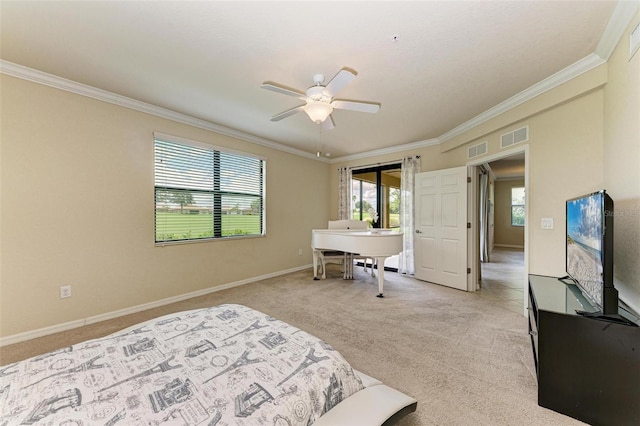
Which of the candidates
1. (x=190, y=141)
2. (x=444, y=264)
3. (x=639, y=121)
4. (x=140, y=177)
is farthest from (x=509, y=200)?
(x=140, y=177)

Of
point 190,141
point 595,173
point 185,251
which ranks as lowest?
point 185,251

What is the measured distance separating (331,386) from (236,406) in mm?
439

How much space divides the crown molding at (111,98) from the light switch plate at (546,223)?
4.23m

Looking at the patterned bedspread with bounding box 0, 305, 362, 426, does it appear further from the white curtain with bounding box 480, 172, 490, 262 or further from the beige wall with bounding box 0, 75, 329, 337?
the white curtain with bounding box 480, 172, 490, 262

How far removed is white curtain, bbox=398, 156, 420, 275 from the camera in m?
5.07

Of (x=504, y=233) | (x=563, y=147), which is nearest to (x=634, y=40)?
(x=563, y=147)

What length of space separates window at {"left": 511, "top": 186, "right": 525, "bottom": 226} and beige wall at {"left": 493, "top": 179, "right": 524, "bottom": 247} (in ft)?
0.30

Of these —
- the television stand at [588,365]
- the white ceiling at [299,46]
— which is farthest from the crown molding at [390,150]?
the television stand at [588,365]

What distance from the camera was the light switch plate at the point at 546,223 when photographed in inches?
109

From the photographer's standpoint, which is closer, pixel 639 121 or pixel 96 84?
pixel 639 121

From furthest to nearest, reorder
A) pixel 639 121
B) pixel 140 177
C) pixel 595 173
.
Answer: pixel 140 177 → pixel 595 173 → pixel 639 121

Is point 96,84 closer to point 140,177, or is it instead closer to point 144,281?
point 140,177

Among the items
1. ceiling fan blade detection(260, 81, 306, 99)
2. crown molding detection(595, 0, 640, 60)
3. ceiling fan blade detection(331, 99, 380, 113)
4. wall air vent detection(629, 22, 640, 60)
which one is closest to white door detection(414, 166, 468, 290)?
crown molding detection(595, 0, 640, 60)

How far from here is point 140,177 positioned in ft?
10.7
